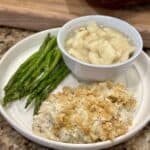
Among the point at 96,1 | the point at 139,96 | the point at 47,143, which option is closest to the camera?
the point at 47,143

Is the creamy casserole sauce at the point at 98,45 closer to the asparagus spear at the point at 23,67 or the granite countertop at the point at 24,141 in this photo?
the asparagus spear at the point at 23,67

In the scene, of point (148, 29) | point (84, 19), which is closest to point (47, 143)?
point (84, 19)

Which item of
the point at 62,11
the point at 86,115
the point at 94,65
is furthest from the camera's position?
the point at 62,11

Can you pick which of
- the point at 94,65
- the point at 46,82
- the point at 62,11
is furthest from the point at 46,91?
the point at 62,11

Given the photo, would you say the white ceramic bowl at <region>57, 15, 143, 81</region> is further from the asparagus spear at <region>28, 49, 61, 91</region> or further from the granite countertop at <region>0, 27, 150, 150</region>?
the granite countertop at <region>0, 27, 150, 150</region>

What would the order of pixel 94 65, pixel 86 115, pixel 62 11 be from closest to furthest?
pixel 86 115 < pixel 94 65 < pixel 62 11

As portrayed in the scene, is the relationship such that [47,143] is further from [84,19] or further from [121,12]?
[121,12]

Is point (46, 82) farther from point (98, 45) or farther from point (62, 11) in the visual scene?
point (62, 11)
